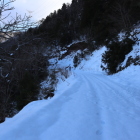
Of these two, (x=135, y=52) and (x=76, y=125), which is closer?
(x=76, y=125)

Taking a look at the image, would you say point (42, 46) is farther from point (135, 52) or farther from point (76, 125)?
point (135, 52)

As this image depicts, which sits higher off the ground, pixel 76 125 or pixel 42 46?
pixel 42 46

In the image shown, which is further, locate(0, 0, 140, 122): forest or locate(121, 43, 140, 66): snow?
locate(121, 43, 140, 66): snow

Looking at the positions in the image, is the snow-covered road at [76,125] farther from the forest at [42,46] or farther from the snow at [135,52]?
the snow at [135,52]

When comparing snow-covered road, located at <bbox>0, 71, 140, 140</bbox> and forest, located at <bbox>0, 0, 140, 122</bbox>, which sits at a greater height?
forest, located at <bbox>0, 0, 140, 122</bbox>

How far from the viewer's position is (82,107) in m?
3.06

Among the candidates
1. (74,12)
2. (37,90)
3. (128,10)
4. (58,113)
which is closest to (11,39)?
(58,113)

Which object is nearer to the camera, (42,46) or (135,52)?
(42,46)

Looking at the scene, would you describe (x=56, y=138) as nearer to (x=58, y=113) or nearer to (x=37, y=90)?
(x=58, y=113)

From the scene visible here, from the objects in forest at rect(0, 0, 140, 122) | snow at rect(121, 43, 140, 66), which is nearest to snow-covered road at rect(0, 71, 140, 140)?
forest at rect(0, 0, 140, 122)

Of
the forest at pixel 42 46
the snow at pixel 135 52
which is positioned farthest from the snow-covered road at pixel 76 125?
the snow at pixel 135 52

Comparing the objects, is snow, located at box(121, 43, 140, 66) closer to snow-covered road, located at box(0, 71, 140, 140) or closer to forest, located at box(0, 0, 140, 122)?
forest, located at box(0, 0, 140, 122)

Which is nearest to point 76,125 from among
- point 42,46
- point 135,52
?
point 42,46

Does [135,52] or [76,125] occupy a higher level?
[135,52]
